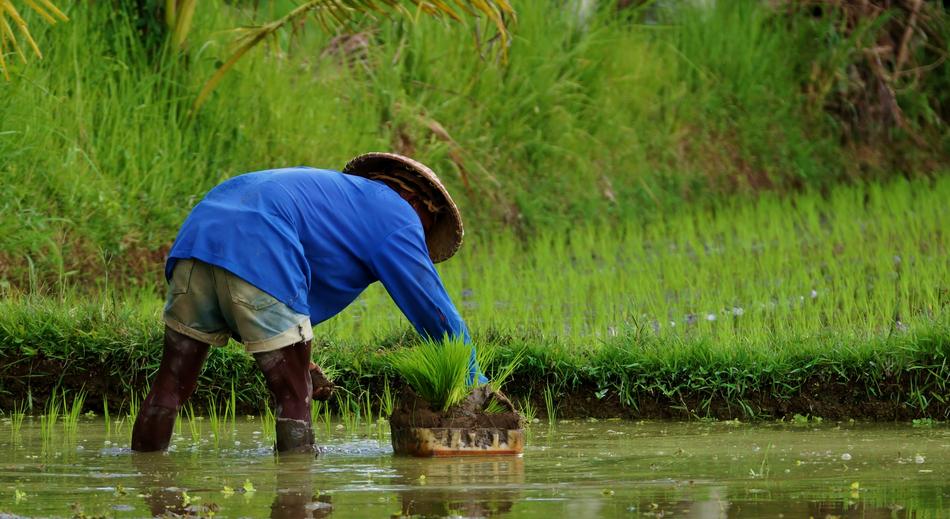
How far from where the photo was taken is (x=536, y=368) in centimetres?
584

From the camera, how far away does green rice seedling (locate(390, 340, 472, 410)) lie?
14.4 feet

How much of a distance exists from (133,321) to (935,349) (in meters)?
3.18

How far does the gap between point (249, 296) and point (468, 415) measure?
30.0 inches

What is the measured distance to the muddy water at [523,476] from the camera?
3.38 metres

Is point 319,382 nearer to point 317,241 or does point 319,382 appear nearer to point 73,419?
point 317,241

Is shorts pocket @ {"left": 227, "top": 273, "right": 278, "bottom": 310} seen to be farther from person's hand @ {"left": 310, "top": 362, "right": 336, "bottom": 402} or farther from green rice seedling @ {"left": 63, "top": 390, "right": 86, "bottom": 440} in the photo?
green rice seedling @ {"left": 63, "top": 390, "right": 86, "bottom": 440}

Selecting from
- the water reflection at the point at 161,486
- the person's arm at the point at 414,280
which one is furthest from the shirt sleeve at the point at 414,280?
the water reflection at the point at 161,486

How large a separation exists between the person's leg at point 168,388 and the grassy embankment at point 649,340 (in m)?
0.81

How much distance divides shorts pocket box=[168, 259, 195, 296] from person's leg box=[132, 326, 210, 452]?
164mm

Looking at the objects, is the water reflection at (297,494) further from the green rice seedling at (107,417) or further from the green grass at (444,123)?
the green grass at (444,123)

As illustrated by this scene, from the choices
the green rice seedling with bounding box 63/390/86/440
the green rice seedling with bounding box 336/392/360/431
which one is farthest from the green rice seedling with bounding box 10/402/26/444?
the green rice seedling with bounding box 336/392/360/431

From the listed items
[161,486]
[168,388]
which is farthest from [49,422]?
[161,486]

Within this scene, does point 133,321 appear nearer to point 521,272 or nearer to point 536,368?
point 536,368

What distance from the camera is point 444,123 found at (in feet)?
34.3
